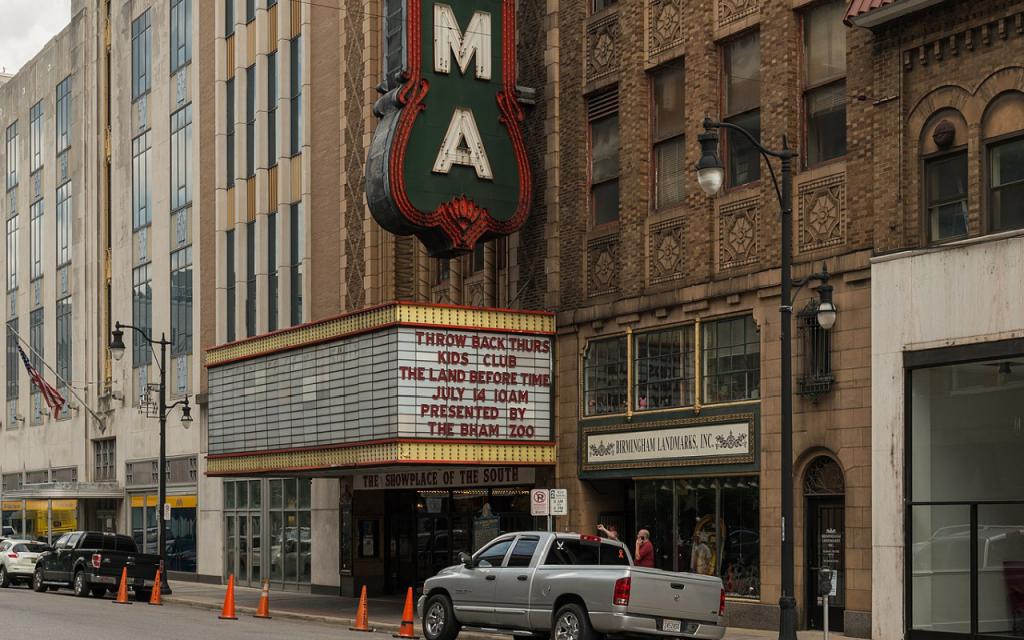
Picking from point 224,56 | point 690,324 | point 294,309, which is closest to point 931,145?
point 690,324

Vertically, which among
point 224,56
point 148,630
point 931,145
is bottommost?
point 148,630

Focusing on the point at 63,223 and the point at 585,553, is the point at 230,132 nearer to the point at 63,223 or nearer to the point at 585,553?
the point at 63,223

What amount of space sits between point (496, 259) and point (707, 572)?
9.97m

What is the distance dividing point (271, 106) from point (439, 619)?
2442 cm

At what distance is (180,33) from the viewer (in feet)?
166

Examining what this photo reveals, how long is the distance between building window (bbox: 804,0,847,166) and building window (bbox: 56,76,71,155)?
1708 inches

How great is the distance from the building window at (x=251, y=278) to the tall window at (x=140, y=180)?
9255 millimetres

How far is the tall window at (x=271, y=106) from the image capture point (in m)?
43.6

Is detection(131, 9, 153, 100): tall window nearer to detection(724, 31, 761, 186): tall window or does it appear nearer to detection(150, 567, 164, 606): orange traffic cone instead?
detection(150, 567, 164, 606): orange traffic cone

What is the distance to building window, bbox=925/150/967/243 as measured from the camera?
21.8 meters

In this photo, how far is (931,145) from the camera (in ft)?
73.2

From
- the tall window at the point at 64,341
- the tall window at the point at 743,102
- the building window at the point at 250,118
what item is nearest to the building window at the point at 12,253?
the tall window at the point at 64,341

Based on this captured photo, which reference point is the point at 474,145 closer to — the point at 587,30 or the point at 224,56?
the point at 587,30

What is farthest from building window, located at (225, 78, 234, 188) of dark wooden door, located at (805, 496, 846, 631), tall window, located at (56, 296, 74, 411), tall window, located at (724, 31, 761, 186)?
dark wooden door, located at (805, 496, 846, 631)
